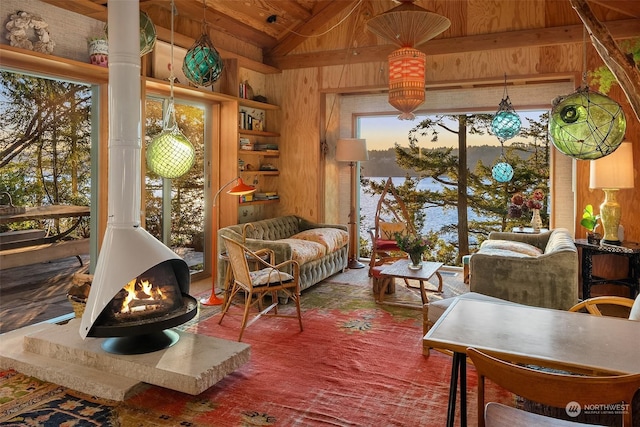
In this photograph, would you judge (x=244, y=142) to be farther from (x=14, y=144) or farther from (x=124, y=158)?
(x=124, y=158)

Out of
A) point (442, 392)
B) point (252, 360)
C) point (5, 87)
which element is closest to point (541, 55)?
point (442, 392)

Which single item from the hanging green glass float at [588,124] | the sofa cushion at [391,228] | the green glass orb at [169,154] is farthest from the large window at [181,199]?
the hanging green glass float at [588,124]

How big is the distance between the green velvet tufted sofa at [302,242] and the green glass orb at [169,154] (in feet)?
3.66

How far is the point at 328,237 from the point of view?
20.0ft

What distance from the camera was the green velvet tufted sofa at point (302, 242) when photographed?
16.8 ft

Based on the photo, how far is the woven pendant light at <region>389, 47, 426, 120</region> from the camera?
4.20 meters

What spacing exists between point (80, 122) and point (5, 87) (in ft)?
2.25

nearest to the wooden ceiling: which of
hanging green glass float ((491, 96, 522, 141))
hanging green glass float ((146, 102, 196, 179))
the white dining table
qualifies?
hanging green glass float ((491, 96, 522, 141))

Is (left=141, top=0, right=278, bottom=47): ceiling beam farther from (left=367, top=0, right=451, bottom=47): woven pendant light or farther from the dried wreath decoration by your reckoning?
(left=367, top=0, right=451, bottom=47): woven pendant light

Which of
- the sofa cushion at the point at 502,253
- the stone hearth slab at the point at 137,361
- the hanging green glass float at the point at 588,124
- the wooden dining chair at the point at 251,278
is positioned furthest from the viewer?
the sofa cushion at the point at 502,253

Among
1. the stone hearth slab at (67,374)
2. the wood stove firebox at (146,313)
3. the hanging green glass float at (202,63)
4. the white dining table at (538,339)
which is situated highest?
the hanging green glass float at (202,63)

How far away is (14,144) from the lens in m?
3.93

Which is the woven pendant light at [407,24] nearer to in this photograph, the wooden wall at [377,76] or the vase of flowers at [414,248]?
the vase of flowers at [414,248]

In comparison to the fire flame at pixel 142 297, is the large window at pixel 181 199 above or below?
above
